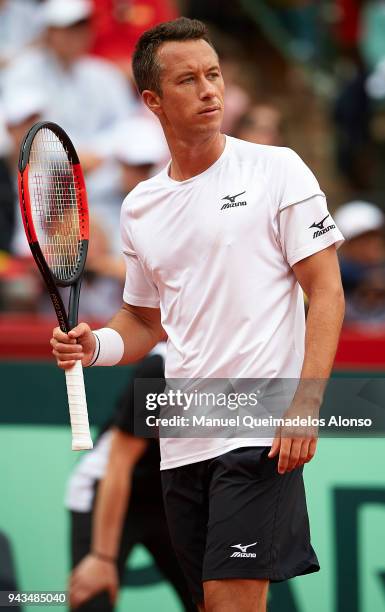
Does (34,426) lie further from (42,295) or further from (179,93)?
(179,93)

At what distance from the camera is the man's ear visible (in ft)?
12.1

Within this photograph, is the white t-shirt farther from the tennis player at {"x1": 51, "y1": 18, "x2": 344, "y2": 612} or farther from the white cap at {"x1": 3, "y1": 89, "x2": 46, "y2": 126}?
the white cap at {"x1": 3, "y1": 89, "x2": 46, "y2": 126}

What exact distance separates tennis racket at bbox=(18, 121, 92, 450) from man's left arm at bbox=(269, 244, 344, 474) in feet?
1.89

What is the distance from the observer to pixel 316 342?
342 cm

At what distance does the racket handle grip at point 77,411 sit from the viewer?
3.49 m

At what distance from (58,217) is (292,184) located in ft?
3.15

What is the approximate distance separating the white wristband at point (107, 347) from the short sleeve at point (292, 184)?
2.29ft

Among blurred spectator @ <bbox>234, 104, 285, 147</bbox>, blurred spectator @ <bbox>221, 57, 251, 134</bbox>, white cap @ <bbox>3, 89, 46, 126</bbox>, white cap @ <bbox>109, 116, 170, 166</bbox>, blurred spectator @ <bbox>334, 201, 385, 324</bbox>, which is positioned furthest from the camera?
blurred spectator @ <bbox>221, 57, 251, 134</bbox>

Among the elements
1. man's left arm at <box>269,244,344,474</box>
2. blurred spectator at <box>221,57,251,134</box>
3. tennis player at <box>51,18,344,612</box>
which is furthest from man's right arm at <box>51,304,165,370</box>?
blurred spectator at <box>221,57,251,134</box>

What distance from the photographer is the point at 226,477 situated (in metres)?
3.57

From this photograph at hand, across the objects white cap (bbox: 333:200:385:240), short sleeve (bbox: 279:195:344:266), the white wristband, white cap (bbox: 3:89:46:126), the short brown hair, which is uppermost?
white cap (bbox: 3:89:46:126)

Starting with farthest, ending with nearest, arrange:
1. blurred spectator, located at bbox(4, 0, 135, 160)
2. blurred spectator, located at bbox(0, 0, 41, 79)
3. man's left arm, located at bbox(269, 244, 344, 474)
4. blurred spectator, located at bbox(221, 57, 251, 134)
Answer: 1. blurred spectator, located at bbox(0, 0, 41, 79)
2. blurred spectator, located at bbox(221, 57, 251, 134)
3. blurred spectator, located at bbox(4, 0, 135, 160)
4. man's left arm, located at bbox(269, 244, 344, 474)

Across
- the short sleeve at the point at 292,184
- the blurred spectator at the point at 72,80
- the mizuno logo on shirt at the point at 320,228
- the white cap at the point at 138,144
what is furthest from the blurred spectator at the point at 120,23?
the mizuno logo on shirt at the point at 320,228

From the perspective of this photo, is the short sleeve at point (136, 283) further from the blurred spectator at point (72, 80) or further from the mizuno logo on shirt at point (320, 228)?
the blurred spectator at point (72, 80)
